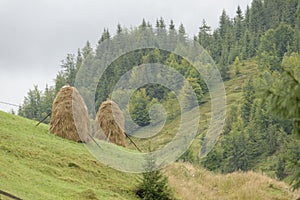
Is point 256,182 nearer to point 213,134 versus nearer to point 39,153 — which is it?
point 39,153

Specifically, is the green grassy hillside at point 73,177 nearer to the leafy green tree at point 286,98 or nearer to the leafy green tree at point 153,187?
the leafy green tree at point 153,187

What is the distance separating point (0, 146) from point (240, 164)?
102m

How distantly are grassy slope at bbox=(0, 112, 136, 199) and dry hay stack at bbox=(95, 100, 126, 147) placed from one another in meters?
4.97

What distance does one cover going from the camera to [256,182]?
90.3 feet

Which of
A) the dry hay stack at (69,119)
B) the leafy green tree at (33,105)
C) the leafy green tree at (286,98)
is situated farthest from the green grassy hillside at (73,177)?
the leafy green tree at (33,105)

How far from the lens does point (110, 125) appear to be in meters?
32.1

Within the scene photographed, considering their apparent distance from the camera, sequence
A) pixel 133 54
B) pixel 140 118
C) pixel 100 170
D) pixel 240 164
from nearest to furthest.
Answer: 1. pixel 100 170
2. pixel 240 164
3. pixel 140 118
4. pixel 133 54

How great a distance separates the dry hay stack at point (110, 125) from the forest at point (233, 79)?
1795 inches

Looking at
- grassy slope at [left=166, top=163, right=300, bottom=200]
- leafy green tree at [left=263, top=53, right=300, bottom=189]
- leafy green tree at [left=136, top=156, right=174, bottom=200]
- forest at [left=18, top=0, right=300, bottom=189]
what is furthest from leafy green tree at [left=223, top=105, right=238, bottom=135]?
leafy green tree at [left=263, top=53, right=300, bottom=189]

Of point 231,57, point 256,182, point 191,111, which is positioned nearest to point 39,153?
point 256,182

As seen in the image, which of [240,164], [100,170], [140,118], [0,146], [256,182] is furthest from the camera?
[140,118]

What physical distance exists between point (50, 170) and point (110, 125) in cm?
1082

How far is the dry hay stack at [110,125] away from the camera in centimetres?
3203

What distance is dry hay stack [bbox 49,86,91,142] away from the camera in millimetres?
27547
